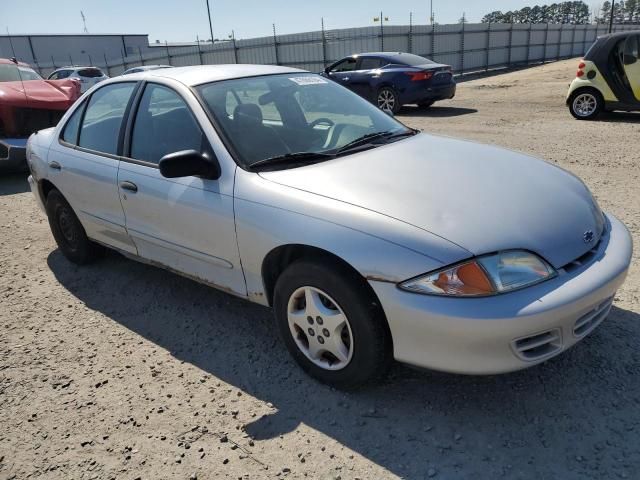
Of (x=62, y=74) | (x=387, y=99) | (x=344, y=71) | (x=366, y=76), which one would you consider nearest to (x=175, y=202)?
(x=387, y=99)

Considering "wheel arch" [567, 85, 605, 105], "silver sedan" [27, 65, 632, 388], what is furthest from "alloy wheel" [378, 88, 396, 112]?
"silver sedan" [27, 65, 632, 388]

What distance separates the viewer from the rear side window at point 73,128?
13.5 feet

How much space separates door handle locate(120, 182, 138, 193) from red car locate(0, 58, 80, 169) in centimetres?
499

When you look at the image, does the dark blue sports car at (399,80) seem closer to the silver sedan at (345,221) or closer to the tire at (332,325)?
the silver sedan at (345,221)

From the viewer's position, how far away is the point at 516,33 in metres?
26.9

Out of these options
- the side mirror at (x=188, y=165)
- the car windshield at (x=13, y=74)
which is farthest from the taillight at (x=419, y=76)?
the side mirror at (x=188, y=165)

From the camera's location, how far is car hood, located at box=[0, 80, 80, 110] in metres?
7.65

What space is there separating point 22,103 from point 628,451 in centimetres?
837

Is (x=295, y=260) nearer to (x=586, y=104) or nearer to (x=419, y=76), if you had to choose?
(x=586, y=104)

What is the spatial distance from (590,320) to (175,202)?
2.28 meters

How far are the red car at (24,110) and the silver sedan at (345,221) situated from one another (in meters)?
4.31

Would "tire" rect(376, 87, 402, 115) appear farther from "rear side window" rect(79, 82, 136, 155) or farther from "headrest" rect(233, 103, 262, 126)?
"headrest" rect(233, 103, 262, 126)

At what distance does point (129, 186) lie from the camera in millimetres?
3375

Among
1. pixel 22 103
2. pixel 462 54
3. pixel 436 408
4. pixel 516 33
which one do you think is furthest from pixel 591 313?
pixel 516 33
